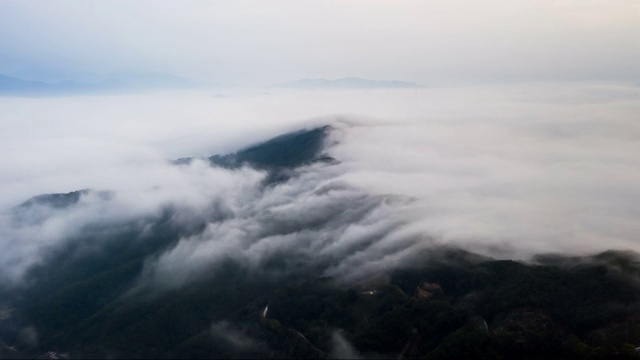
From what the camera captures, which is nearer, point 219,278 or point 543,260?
point 543,260

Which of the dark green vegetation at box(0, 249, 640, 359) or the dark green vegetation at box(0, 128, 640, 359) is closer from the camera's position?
the dark green vegetation at box(0, 249, 640, 359)

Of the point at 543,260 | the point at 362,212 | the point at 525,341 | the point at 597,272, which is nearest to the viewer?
the point at 525,341

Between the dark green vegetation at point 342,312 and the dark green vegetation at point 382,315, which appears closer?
the dark green vegetation at point 382,315

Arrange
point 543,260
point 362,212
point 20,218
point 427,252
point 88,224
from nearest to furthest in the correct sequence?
1. point 543,260
2. point 427,252
3. point 362,212
4. point 88,224
5. point 20,218

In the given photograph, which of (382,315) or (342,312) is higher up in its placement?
(382,315)

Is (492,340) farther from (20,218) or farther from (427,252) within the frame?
(20,218)

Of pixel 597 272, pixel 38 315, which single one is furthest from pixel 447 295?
pixel 38 315

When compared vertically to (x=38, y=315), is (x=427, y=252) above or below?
above

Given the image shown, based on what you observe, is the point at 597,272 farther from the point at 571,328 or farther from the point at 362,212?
the point at 362,212

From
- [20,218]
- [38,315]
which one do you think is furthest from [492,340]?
[20,218]

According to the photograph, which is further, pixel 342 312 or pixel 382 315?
pixel 342 312
